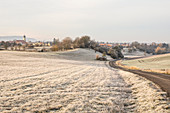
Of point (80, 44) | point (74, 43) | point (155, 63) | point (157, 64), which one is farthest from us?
point (74, 43)

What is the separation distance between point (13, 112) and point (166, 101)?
9227mm

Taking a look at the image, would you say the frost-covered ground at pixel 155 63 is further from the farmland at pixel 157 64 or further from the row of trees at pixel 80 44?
the row of trees at pixel 80 44

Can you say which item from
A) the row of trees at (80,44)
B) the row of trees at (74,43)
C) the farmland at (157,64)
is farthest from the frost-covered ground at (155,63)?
the row of trees at (74,43)

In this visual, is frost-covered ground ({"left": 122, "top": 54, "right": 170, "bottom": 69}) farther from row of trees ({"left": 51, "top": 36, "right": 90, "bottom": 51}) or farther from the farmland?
row of trees ({"left": 51, "top": 36, "right": 90, "bottom": 51})

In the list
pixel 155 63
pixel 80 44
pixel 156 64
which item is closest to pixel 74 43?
pixel 80 44

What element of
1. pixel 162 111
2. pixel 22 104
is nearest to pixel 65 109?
pixel 22 104

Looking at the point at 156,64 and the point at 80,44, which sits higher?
the point at 80,44

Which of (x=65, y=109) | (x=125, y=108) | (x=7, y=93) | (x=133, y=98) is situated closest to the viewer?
(x=65, y=109)

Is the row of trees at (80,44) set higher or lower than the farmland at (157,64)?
higher

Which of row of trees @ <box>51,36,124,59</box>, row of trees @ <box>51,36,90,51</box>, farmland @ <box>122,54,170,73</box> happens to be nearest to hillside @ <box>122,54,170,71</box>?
farmland @ <box>122,54,170,73</box>

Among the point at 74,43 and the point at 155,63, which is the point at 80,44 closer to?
the point at 74,43

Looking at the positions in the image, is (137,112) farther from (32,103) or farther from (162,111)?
(32,103)

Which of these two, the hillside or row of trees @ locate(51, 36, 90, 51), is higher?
row of trees @ locate(51, 36, 90, 51)

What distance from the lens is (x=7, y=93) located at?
384 inches
